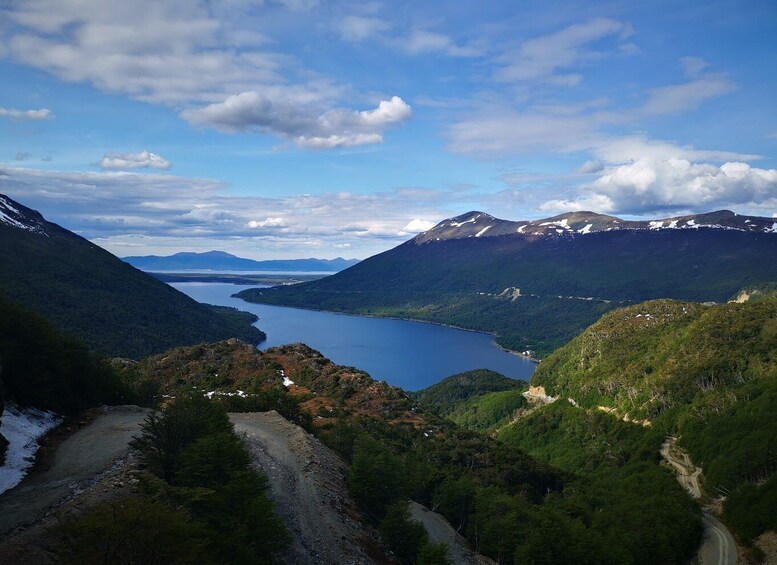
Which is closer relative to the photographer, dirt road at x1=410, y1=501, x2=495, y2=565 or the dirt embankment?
the dirt embankment

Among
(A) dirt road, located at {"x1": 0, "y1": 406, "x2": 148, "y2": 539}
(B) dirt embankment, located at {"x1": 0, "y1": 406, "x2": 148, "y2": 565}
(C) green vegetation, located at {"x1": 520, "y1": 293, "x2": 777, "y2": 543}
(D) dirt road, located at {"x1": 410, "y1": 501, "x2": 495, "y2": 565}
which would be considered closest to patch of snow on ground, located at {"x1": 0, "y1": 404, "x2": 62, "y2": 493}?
(B) dirt embankment, located at {"x1": 0, "y1": 406, "x2": 148, "y2": 565}

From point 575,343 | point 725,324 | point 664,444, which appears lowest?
point 664,444

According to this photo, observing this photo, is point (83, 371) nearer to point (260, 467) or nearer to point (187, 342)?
point (260, 467)

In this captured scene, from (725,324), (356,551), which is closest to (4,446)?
(356,551)

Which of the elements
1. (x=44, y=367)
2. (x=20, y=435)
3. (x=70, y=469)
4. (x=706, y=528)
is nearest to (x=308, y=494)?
(x=70, y=469)

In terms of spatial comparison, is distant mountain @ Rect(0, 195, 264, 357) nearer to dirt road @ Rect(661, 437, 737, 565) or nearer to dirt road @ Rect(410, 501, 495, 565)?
dirt road @ Rect(410, 501, 495, 565)

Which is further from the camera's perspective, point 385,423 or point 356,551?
point 385,423

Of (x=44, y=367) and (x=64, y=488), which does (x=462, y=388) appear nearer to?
(x=44, y=367)
